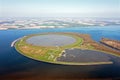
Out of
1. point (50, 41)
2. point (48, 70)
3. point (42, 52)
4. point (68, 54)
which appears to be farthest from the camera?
point (50, 41)

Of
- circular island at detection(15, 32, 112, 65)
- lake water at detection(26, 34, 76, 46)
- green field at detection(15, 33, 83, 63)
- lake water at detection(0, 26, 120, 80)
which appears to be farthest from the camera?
lake water at detection(26, 34, 76, 46)

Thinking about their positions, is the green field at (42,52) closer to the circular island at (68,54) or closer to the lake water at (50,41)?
the circular island at (68,54)

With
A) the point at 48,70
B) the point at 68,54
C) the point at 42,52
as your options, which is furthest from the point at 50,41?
the point at 48,70

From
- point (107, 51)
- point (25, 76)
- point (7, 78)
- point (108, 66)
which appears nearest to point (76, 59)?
point (108, 66)

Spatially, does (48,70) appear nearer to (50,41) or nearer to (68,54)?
(68,54)

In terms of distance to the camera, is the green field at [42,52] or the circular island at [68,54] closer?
the circular island at [68,54]

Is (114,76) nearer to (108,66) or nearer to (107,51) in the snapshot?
(108,66)

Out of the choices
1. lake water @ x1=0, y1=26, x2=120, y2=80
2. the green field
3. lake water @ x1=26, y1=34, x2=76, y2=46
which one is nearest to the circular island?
the green field

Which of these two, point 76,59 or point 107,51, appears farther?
Result: point 107,51

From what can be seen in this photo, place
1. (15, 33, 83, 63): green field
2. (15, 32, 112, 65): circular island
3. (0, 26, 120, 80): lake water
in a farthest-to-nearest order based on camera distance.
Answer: (15, 33, 83, 63): green field, (15, 32, 112, 65): circular island, (0, 26, 120, 80): lake water

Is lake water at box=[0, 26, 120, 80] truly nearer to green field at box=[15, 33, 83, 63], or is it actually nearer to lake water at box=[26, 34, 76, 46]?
green field at box=[15, 33, 83, 63]

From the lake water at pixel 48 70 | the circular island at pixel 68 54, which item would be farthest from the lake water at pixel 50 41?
the lake water at pixel 48 70
